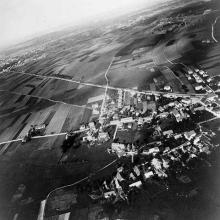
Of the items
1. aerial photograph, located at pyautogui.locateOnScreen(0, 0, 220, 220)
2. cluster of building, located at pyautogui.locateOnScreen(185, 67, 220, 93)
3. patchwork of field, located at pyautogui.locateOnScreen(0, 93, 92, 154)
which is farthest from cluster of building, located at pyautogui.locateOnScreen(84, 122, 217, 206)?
patchwork of field, located at pyautogui.locateOnScreen(0, 93, 92, 154)

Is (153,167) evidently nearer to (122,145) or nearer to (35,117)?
(122,145)

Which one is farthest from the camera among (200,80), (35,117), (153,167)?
(35,117)

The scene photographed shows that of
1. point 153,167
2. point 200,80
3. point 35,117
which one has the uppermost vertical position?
point 153,167

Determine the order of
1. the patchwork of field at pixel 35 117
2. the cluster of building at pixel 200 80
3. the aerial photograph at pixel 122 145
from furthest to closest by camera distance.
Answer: the patchwork of field at pixel 35 117, the cluster of building at pixel 200 80, the aerial photograph at pixel 122 145

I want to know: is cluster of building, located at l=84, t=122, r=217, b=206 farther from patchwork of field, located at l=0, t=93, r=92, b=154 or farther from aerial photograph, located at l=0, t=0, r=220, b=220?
patchwork of field, located at l=0, t=93, r=92, b=154

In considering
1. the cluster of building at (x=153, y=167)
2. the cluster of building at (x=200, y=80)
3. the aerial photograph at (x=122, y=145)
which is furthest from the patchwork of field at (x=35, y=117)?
the cluster of building at (x=200, y=80)

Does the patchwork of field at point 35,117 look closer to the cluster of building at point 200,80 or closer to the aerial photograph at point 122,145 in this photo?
the aerial photograph at point 122,145

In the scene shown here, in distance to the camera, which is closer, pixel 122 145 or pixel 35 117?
pixel 122 145

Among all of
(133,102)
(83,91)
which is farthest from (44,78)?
(133,102)

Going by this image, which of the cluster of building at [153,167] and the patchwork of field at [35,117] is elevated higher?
the cluster of building at [153,167]

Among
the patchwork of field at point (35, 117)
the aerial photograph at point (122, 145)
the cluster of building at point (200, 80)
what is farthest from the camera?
the patchwork of field at point (35, 117)

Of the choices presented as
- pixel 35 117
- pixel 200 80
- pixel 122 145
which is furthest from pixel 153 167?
pixel 35 117

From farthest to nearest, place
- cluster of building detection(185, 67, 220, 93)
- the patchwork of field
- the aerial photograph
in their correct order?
1. the patchwork of field
2. cluster of building detection(185, 67, 220, 93)
3. the aerial photograph
